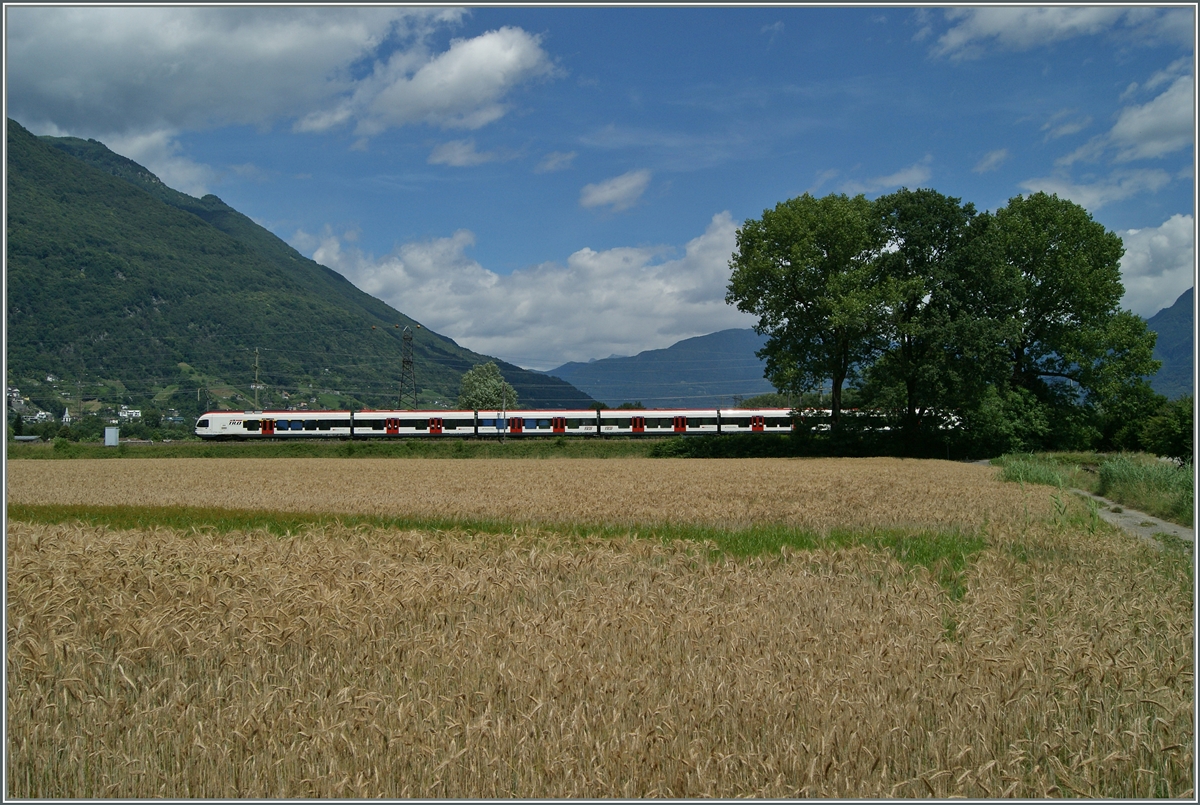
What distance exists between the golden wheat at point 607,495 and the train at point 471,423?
40.3 m

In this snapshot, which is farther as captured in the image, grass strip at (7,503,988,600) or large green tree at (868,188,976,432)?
large green tree at (868,188,976,432)

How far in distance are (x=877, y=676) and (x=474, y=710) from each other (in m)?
3.24

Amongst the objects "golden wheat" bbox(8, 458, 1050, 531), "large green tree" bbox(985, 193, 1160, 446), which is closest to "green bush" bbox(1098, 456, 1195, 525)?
"golden wheat" bbox(8, 458, 1050, 531)

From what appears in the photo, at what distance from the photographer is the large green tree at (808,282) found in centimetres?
5391

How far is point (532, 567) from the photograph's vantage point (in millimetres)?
10922

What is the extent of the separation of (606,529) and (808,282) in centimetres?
4216

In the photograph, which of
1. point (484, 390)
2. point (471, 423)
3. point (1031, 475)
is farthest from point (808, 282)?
point (484, 390)

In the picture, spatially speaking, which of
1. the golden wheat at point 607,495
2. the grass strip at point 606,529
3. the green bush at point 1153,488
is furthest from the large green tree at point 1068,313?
the grass strip at point 606,529

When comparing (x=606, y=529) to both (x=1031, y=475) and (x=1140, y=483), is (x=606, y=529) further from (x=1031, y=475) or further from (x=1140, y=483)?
(x=1031, y=475)

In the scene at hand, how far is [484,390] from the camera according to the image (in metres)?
143

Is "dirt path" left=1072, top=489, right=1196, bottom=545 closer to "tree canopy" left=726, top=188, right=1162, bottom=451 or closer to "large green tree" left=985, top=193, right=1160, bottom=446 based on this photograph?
"tree canopy" left=726, top=188, right=1162, bottom=451

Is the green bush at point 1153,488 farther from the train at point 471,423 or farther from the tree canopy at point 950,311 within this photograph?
the train at point 471,423

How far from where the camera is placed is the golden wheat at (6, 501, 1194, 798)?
4.80 metres

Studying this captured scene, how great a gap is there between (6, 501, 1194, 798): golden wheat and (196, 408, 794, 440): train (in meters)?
67.6
